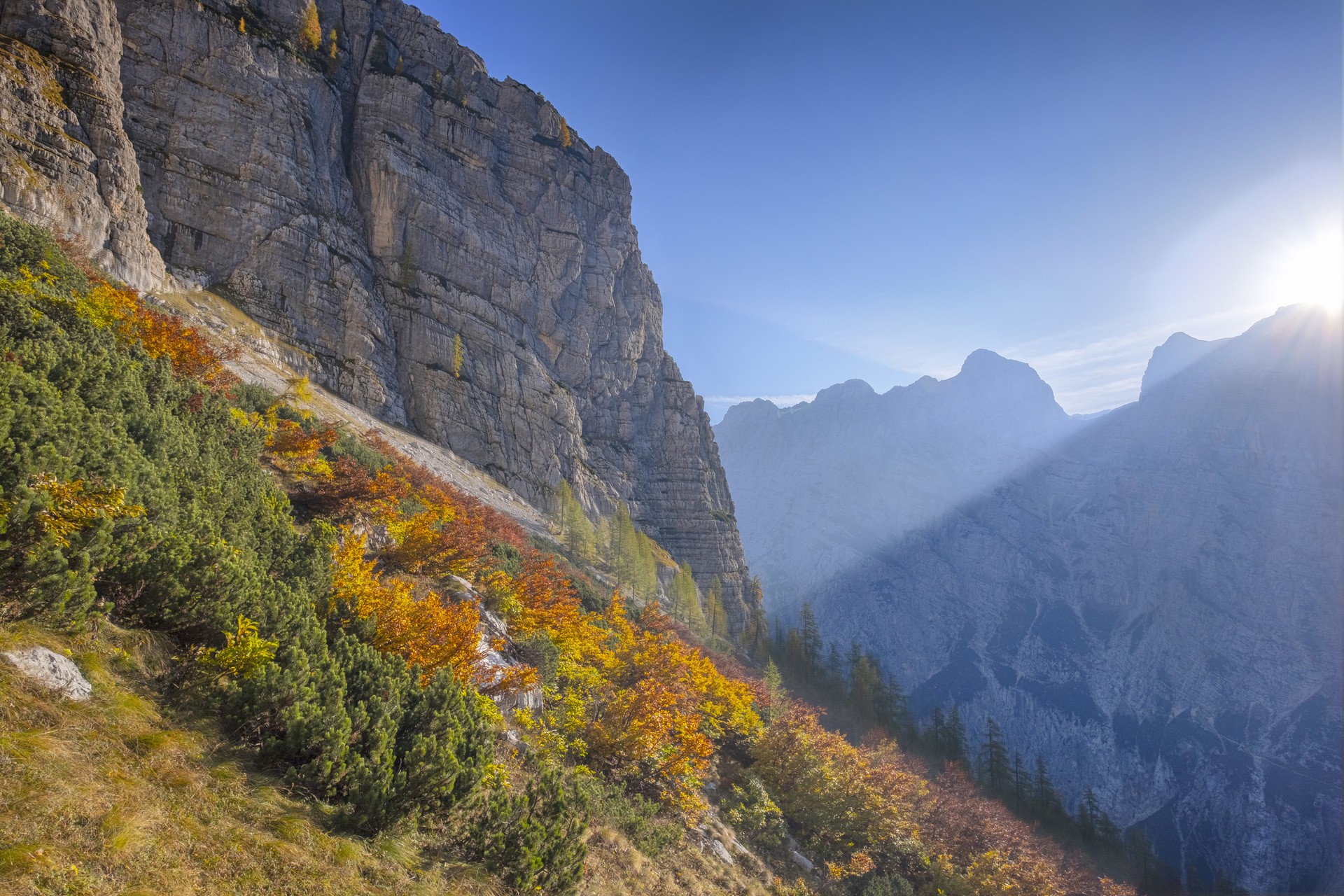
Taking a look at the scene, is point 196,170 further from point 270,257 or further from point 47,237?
point 47,237

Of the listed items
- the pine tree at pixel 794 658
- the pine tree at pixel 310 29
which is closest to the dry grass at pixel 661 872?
the pine tree at pixel 794 658


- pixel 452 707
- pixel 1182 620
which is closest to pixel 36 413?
pixel 452 707

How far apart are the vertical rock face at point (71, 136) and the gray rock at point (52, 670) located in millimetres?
32969

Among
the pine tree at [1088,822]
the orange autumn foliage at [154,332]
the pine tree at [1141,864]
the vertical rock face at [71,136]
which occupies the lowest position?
the pine tree at [1141,864]

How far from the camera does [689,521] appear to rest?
84.3 metres

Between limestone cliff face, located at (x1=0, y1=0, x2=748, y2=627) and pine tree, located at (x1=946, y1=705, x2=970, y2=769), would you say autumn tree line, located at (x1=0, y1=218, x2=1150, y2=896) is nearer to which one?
limestone cliff face, located at (x1=0, y1=0, x2=748, y2=627)

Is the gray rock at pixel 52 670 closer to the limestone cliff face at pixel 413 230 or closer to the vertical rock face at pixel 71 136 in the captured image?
the vertical rock face at pixel 71 136

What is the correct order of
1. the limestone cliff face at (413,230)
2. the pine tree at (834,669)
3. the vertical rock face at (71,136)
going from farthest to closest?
the pine tree at (834,669) < the limestone cliff face at (413,230) < the vertical rock face at (71,136)

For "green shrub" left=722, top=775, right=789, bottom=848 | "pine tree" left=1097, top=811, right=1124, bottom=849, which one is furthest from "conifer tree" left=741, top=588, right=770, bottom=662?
Result: "green shrub" left=722, top=775, right=789, bottom=848

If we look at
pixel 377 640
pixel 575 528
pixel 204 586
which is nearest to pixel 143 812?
pixel 204 586

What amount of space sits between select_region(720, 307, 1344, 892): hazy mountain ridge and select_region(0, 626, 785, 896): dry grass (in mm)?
109939

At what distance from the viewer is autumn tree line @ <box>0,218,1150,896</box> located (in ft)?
18.4

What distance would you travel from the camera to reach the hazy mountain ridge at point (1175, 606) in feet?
265

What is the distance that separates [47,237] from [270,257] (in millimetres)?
41672
